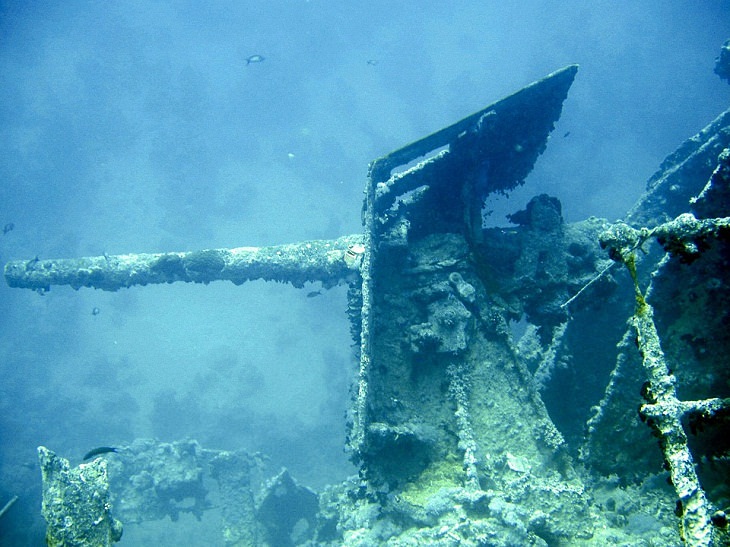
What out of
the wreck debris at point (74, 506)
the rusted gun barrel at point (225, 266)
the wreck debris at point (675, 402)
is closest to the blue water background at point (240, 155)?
the rusted gun barrel at point (225, 266)

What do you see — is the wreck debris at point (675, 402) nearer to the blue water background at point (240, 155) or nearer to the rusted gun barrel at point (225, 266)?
the rusted gun barrel at point (225, 266)

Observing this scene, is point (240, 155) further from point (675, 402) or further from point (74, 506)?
point (675, 402)

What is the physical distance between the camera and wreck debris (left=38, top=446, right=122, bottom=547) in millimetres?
2689

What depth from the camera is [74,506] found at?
2.81 metres

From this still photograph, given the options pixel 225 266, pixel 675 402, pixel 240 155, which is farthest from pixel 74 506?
pixel 240 155

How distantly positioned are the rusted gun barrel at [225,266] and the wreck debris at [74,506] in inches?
202

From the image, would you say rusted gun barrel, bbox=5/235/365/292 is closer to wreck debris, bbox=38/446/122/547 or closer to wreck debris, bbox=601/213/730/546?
wreck debris, bbox=38/446/122/547

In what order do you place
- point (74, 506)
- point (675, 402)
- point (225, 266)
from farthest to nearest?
point (225, 266) < point (74, 506) < point (675, 402)

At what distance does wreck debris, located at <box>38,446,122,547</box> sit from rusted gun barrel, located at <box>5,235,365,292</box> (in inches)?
202

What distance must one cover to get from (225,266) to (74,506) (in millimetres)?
6213

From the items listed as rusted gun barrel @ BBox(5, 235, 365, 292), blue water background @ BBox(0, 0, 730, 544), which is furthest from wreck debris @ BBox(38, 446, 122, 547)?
blue water background @ BBox(0, 0, 730, 544)

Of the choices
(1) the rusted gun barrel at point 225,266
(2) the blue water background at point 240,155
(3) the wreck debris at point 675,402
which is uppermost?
(2) the blue water background at point 240,155

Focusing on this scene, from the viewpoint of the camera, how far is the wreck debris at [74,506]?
8.82 feet

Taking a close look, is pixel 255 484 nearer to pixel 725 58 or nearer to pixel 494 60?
pixel 725 58
